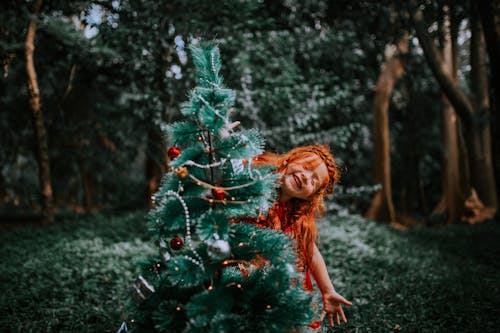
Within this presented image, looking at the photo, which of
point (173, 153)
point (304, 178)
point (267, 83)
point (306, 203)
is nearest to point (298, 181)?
point (304, 178)

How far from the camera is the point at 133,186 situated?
11828 millimetres

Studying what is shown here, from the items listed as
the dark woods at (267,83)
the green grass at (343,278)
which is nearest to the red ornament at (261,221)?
the green grass at (343,278)

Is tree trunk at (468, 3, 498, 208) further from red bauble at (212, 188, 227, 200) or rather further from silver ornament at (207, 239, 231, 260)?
silver ornament at (207, 239, 231, 260)

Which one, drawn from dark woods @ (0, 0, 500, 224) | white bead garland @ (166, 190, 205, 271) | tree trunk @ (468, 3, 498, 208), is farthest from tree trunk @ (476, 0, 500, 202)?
white bead garland @ (166, 190, 205, 271)

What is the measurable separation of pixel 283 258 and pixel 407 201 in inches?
439

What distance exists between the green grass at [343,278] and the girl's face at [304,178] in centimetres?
98

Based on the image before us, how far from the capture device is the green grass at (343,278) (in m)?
3.10

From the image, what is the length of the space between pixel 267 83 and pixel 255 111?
0.69m

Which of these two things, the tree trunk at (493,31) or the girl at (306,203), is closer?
the girl at (306,203)

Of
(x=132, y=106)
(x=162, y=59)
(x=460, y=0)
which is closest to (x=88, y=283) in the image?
(x=162, y=59)

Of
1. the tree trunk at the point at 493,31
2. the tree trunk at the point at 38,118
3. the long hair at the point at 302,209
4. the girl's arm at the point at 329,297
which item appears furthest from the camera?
the tree trunk at the point at 38,118

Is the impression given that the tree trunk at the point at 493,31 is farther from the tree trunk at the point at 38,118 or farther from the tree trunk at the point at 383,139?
the tree trunk at the point at 38,118

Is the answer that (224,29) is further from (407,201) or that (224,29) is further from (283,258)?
(407,201)

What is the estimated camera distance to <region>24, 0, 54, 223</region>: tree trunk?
5.41m
